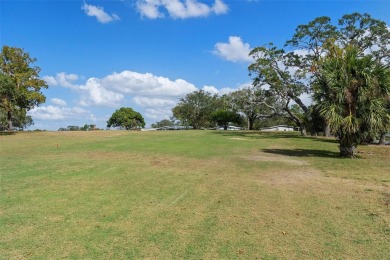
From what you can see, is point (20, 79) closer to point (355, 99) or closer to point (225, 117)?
point (355, 99)

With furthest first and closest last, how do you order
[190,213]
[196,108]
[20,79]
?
[196,108], [20,79], [190,213]

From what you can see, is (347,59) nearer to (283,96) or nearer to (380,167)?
(380,167)

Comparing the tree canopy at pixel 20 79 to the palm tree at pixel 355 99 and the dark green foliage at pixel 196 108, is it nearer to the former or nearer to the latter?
the palm tree at pixel 355 99

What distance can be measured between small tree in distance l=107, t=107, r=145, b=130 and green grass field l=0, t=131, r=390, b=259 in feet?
225

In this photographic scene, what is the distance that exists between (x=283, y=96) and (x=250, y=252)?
101 feet

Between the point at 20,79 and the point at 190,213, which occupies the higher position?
the point at 20,79

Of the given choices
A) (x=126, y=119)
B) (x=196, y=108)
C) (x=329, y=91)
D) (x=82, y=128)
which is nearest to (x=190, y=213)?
(x=329, y=91)

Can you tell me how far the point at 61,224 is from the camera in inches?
199

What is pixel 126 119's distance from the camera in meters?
77.9

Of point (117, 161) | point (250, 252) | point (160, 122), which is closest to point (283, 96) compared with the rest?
point (117, 161)

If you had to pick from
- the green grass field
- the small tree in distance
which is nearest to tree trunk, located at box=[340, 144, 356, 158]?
the green grass field

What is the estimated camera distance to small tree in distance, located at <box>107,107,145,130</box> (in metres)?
77.7

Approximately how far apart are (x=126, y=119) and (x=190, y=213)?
74.0 m

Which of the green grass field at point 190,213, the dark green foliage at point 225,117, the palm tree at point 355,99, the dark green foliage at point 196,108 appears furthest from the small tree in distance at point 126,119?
the green grass field at point 190,213
